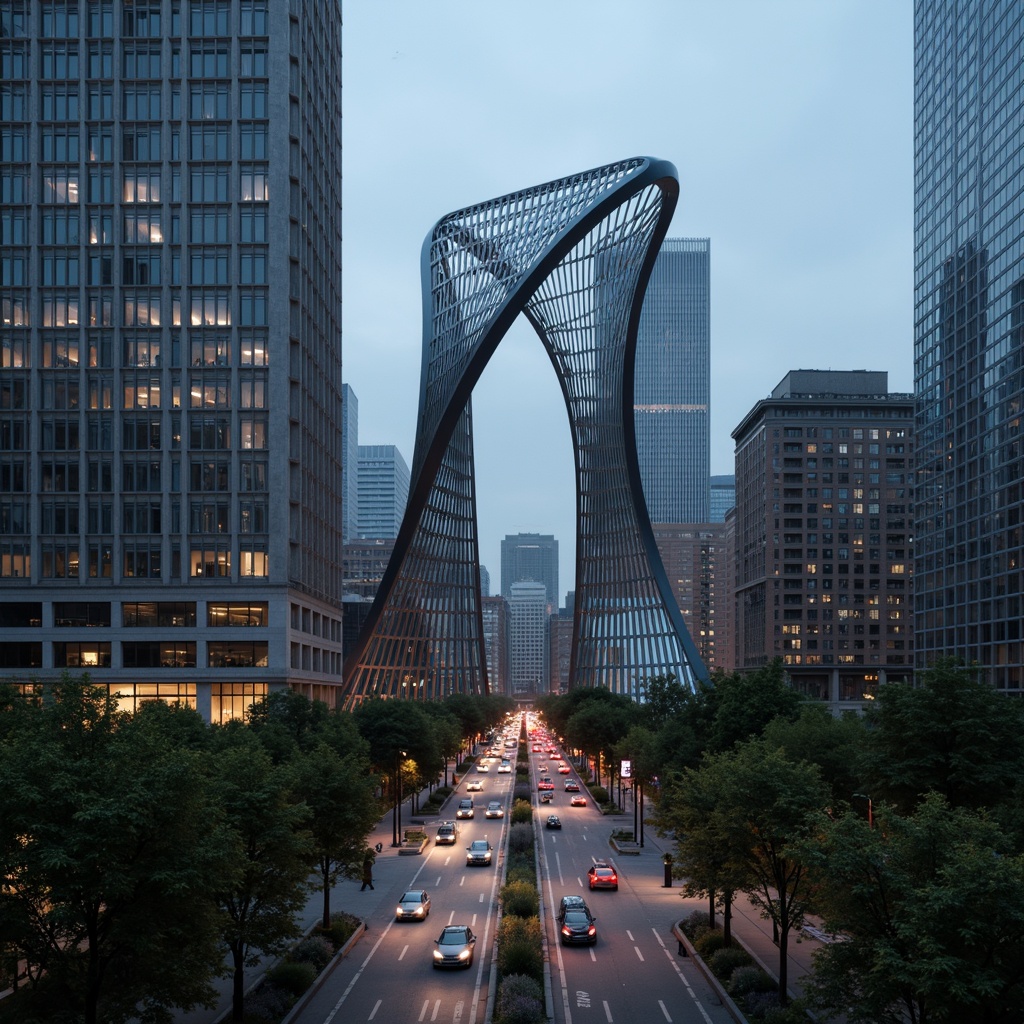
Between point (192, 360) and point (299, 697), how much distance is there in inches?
1216

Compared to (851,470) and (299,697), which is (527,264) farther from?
(851,470)

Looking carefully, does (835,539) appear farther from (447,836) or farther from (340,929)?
(340,929)

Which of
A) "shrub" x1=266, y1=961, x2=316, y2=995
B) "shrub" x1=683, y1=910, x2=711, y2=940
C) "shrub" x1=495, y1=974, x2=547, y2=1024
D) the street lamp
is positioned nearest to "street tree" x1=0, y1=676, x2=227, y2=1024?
"shrub" x1=495, y1=974, x2=547, y2=1024

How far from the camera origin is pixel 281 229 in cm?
7981

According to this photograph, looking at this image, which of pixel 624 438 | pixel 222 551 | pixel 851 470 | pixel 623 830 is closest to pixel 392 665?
pixel 624 438

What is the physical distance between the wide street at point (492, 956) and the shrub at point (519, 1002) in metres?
0.82

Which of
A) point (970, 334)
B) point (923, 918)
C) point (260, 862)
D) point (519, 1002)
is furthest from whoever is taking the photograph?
point (970, 334)

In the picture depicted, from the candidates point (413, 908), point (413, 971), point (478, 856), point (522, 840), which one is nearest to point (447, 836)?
point (522, 840)

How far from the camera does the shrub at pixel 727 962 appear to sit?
33.3 metres

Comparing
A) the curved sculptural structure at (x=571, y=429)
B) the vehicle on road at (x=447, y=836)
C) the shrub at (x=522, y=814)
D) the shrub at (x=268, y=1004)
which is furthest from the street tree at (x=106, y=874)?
the curved sculptural structure at (x=571, y=429)

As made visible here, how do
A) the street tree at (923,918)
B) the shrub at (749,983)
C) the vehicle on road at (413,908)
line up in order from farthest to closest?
the vehicle on road at (413,908), the shrub at (749,983), the street tree at (923,918)

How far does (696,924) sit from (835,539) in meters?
142

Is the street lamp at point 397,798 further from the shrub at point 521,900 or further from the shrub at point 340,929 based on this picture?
the shrub at point 521,900

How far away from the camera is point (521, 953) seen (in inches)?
1261
